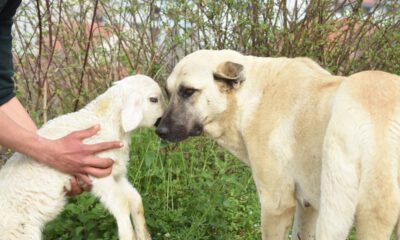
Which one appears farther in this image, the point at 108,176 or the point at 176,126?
the point at 176,126

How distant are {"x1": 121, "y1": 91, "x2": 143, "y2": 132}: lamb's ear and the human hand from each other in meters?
0.17

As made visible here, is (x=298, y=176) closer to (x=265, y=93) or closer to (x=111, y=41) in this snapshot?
(x=265, y=93)

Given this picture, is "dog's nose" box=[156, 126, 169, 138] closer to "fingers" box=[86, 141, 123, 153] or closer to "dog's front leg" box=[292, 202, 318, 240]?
Result: "fingers" box=[86, 141, 123, 153]

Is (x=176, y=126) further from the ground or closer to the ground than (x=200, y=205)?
further from the ground

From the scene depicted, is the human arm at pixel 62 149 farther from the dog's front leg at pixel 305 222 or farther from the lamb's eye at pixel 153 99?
the dog's front leg at pixel 305 222

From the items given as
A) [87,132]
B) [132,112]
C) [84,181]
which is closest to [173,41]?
[132,112]

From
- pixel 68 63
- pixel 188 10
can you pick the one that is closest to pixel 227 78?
pixel 188 10

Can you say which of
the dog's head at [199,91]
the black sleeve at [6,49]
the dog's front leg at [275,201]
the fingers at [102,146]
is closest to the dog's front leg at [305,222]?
the dog's front leg at [275,201]

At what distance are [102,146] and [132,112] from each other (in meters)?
0.32

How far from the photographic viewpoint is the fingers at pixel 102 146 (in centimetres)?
398

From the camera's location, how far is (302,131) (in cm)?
387

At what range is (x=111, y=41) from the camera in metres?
7.27

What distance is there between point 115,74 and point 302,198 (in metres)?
3.61

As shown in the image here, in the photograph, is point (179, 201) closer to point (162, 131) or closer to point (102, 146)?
point (162, 131)
